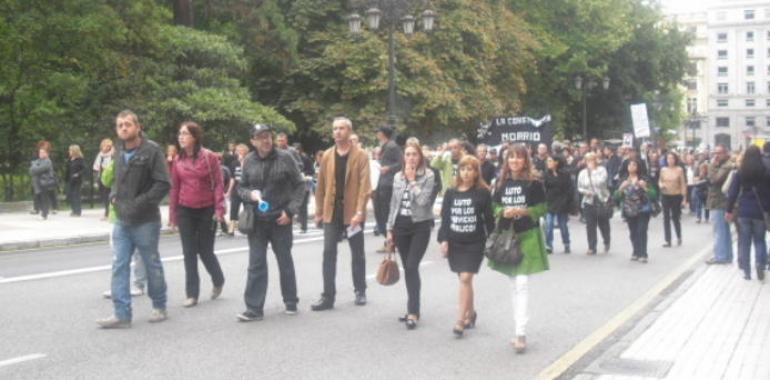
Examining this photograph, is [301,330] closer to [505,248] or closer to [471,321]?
[471,321]

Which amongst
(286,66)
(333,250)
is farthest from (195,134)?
(286,66)

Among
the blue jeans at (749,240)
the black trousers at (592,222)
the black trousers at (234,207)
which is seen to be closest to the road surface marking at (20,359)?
the black trousers at (234,207)

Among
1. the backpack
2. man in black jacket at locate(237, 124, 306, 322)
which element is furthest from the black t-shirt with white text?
the backpack

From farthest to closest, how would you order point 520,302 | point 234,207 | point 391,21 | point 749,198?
point 391,21
point 749,198
point 234,207
point 520,302

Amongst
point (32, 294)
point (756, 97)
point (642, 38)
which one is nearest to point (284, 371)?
point (32, 294)

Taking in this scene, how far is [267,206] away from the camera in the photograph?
8672 millimetres

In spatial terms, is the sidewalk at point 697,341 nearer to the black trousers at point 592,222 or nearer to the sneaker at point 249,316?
the sneaker at point 249,316

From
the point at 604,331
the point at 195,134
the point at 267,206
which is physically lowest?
the point at 604,331

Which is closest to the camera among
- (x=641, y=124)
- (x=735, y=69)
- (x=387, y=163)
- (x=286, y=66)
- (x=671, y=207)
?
(x=387, y=163)

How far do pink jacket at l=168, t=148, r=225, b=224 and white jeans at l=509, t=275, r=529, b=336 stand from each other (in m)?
3.21

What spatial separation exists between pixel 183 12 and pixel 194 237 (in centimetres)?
2221

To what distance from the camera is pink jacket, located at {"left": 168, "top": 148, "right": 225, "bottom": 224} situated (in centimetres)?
904

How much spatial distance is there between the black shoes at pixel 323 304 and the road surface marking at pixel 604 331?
2.63 meters

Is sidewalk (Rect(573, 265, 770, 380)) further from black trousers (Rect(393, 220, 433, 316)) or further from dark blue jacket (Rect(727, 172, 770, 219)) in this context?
black trousers (Rect(393, 220, 433, 316))
